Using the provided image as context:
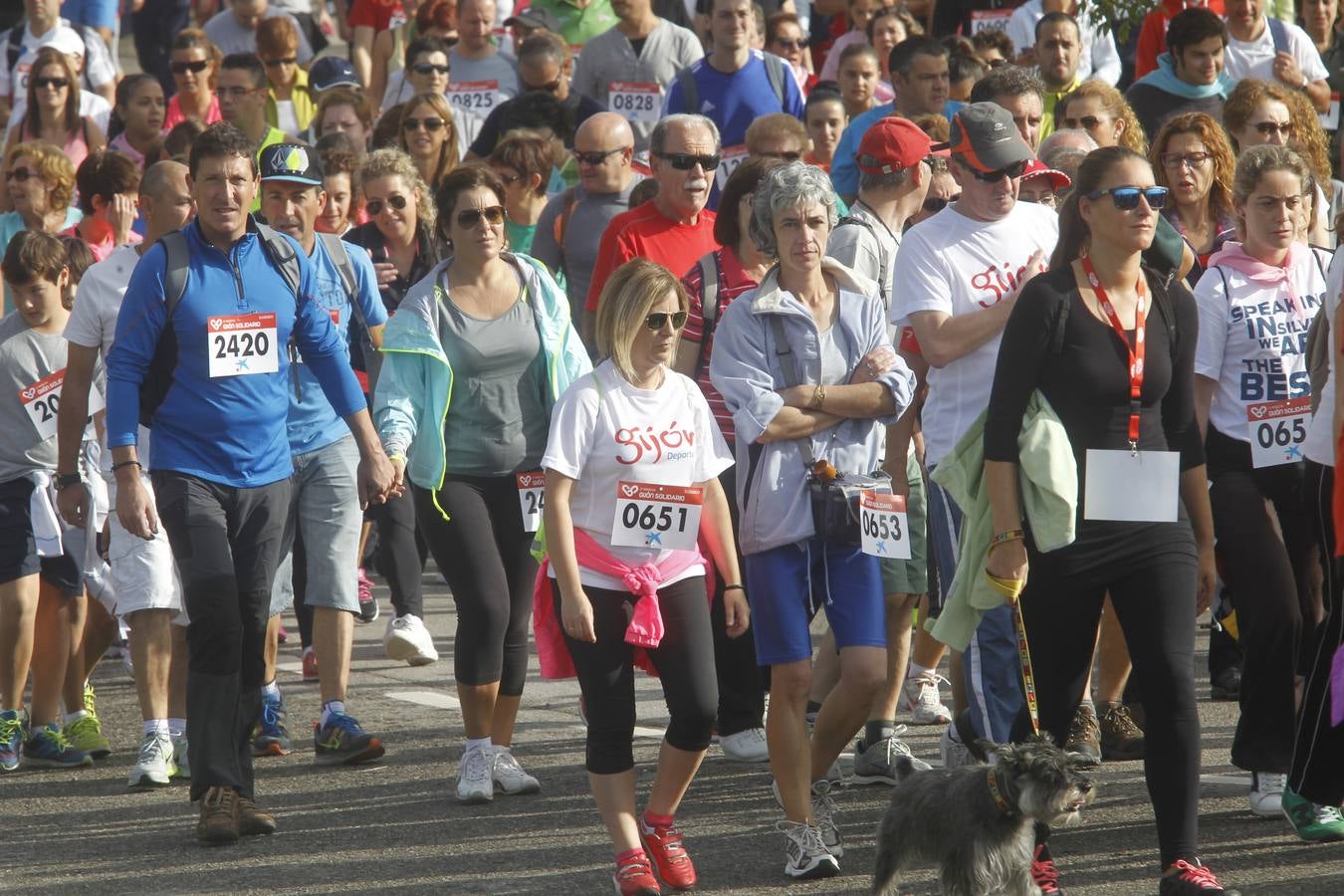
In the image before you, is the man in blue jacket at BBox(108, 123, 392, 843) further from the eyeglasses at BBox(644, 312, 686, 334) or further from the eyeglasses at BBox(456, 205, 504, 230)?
the eyeglasses at BBox(644, 312, 686, 334)

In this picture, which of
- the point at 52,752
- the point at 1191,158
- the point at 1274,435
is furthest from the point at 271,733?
the point at 1191,158

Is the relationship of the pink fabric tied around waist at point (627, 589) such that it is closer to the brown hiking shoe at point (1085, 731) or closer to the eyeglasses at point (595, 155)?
the brown hiking shoe at point (1085, 731)

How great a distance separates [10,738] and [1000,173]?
4.34 m

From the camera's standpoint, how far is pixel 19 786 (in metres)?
7.33

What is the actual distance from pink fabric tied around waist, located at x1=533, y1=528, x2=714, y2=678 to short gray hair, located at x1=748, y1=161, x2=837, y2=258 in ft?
3.52

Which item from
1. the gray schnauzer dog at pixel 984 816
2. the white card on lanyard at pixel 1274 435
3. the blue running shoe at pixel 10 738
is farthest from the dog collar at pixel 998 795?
the blue running shoe at pixel 10 738

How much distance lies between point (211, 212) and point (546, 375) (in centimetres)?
128

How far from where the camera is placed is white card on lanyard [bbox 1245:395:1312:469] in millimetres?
6344

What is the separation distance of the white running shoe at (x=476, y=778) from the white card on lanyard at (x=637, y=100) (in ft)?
20.8

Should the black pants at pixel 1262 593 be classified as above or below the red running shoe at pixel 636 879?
above

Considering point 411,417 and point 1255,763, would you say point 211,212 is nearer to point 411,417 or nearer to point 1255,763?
point 411,417

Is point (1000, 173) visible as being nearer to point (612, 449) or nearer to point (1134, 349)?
Answer: point (1134, 349)

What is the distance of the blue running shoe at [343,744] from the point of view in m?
7.35

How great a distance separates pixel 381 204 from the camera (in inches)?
364
